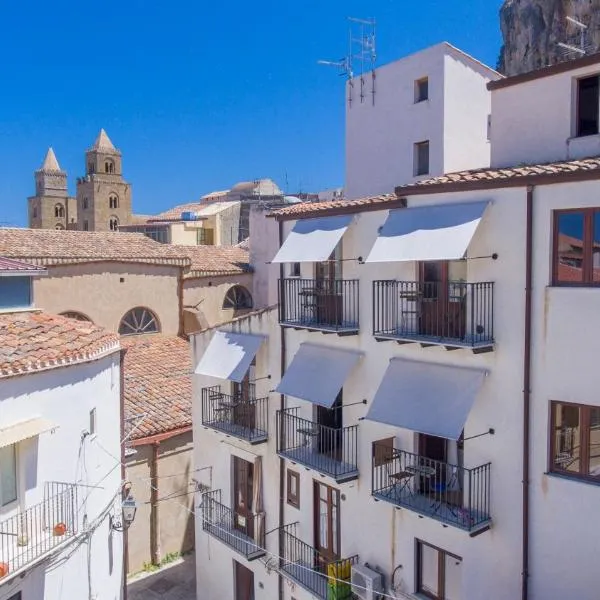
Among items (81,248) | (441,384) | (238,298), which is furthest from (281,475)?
(238,298)

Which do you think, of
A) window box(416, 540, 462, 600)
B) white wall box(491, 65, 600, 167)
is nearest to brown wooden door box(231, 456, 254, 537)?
window box(416, 540, 462, 600)

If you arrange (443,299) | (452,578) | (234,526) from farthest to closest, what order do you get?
(234,526) → (452,578) → (443,299)

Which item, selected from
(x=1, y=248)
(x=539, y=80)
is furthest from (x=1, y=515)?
(x=1, y=248)

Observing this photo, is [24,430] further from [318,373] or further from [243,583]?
[243,583]

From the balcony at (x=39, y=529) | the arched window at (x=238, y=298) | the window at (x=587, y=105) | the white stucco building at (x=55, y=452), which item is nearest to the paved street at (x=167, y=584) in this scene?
the white stucco building at (x=55, y=452)

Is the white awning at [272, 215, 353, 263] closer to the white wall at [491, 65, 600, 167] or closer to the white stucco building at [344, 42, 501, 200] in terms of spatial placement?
the white wall at [491, 65, 600, 167]

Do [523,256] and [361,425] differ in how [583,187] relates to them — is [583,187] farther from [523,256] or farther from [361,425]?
[361,425]

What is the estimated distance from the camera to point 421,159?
19953mm

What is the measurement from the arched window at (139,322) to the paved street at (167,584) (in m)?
12.1

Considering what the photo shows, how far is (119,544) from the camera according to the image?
16.8 meters

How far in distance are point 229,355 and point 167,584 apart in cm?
903

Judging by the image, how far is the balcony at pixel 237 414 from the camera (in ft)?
55.1

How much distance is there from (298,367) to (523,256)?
6253mm

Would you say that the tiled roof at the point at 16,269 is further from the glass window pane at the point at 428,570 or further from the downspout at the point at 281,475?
the glass window pane at the point at 428,570
